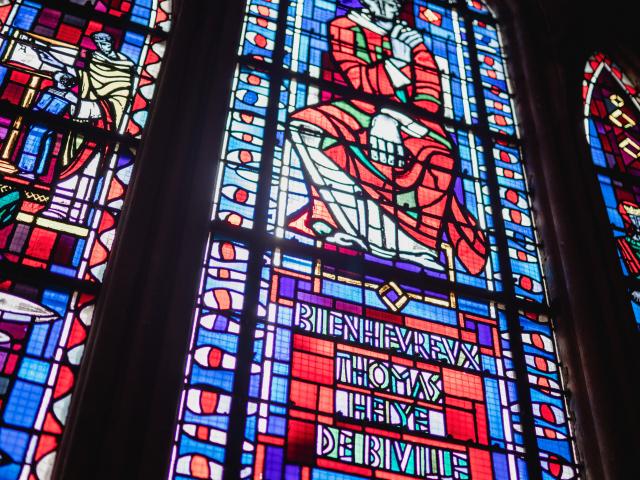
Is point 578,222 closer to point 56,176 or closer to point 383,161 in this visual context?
point 383,161

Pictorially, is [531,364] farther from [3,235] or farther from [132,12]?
[132,12]

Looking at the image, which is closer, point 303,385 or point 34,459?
point 34,459

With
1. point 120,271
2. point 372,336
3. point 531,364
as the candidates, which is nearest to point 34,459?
point 120,271

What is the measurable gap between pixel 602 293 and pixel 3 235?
2855 mm

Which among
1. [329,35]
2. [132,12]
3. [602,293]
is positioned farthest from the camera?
[329,35]

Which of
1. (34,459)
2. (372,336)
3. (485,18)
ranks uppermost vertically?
(485,18)

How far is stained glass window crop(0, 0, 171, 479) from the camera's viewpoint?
3.72 m

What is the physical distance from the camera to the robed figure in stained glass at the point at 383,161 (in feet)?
15.8

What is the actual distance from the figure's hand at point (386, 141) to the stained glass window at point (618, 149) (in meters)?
1.29

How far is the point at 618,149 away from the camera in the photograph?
6.07m

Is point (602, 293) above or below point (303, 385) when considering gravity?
above

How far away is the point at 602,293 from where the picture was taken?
4.79 m

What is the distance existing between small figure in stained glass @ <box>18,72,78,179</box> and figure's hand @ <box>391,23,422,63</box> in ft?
6.78

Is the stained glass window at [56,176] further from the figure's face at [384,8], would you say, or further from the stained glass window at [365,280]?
the figure's face at [384,8]
